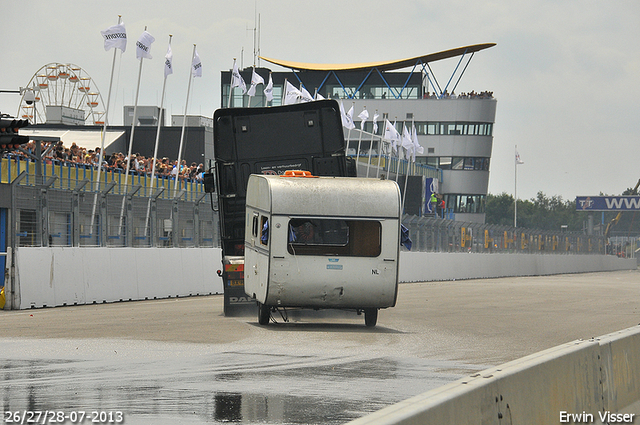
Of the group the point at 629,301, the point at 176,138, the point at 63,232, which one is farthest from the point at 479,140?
the point at 63,232

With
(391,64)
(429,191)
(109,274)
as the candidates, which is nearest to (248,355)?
(109,274)

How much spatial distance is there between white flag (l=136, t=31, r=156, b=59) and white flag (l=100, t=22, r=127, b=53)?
1.08 meters

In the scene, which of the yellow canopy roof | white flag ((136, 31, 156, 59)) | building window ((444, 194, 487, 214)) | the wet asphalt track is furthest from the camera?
building window ((444, 194, 487, 214))

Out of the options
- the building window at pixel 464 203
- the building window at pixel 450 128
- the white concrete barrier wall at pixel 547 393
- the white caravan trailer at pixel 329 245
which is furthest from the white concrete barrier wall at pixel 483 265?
the white concrete barrier wall at pixel 547 393

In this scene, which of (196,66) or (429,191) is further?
(429,191)

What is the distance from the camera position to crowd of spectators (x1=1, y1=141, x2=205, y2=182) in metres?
30.3

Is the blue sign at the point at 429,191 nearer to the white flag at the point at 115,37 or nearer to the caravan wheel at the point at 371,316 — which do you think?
the white flag at the point at 115,37

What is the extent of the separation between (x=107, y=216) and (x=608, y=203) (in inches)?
4663

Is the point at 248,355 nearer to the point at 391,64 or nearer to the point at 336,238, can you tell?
the point at 336,238

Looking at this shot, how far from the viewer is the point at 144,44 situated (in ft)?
121

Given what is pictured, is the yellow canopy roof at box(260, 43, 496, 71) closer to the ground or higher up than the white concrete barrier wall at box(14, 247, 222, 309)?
higher up

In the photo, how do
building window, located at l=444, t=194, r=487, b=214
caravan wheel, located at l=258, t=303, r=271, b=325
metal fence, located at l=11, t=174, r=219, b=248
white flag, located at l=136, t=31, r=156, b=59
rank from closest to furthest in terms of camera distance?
caravan wheel, located at l=258, t=303, r=271, b=325
metal fence, located at l=11, t=174, r=219, b=248
white flag, located at l=136, t=31, r=156, b=59
building window, located at l=444, t=194, r=487, b=214

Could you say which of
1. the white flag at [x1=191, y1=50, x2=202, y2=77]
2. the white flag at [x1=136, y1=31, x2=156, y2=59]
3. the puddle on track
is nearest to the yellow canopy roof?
A: the white flag at [x1=191, y1=50, x2=202, y2=77]

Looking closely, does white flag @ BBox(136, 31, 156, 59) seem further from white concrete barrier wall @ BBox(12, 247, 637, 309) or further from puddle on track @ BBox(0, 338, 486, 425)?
puddle on track @ BBox(0, 338, 486, 425)
